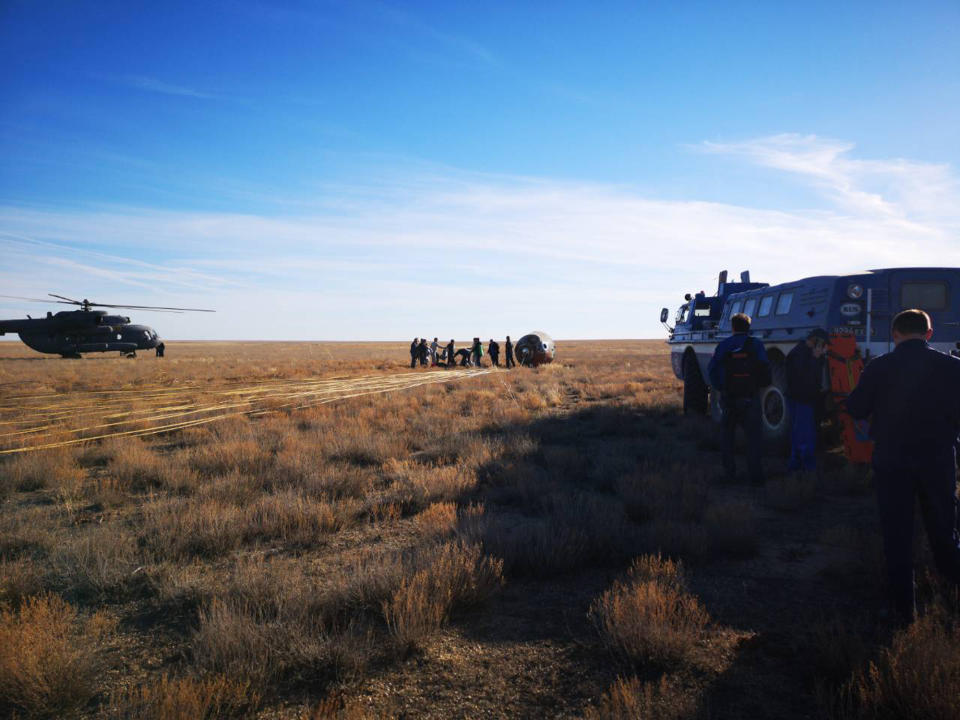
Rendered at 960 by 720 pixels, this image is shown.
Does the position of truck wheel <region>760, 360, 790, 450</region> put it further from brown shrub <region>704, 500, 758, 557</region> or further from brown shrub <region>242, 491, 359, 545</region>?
brown shrub <region>242, 491, 359, 545</region>

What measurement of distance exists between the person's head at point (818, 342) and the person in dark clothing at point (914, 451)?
383 cm

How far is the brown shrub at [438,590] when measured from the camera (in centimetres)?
340

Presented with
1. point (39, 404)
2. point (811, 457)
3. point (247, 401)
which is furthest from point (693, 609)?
point (39, 404)

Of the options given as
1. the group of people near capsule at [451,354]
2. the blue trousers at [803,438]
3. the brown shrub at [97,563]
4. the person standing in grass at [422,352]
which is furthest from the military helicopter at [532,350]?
the brown shrub at [97,563]

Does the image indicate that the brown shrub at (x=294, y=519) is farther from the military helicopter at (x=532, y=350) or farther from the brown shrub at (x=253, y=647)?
the military helicopter at (x=532, y=350)

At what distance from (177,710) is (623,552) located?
356cm

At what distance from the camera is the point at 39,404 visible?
15469 mm

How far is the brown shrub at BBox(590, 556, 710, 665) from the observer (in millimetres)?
3125

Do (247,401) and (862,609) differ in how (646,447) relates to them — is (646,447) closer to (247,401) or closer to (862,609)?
(862,609)

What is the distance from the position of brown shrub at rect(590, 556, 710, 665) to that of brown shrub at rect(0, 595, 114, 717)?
3.12m

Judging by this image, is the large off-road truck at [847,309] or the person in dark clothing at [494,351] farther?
the person in dark clothing at [494,351]

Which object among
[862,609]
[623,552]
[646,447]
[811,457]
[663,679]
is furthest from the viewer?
[646,447]

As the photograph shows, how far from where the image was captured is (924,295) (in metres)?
7.35

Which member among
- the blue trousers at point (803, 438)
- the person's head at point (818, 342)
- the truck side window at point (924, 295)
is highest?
the truck side window at point (924, 295)
